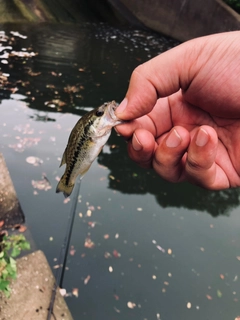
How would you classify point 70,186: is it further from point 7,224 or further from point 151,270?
point 151,270

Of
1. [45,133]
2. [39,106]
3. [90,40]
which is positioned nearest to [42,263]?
[45,133]

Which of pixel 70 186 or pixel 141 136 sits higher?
pixel 141 136

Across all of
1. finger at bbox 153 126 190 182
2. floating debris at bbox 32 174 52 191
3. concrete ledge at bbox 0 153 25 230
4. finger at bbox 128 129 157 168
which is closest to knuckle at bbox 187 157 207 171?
finger at bbox 153 126 190 182

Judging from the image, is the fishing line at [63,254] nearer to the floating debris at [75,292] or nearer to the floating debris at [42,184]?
the floating debris at [75,292]

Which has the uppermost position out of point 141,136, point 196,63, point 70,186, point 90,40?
point 196,63

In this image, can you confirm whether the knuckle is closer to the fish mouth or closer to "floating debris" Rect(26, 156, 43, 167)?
the fish mouth

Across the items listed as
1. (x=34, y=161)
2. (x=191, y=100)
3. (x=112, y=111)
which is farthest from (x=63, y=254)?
(x=191, y=100)

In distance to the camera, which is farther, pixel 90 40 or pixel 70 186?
pixel 90 40
